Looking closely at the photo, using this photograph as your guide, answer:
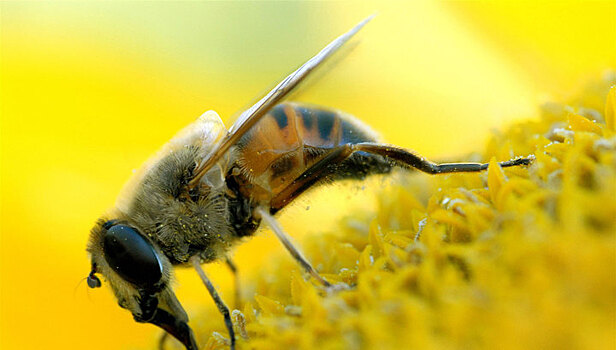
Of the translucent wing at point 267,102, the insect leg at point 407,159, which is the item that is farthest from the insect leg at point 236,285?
the insect leg at point 407,159

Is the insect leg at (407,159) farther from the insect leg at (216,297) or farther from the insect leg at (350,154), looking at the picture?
the insect leg at (216,297)

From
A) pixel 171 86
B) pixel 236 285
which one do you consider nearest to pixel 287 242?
pixel 236 285

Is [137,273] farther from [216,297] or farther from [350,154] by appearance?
[350,154]

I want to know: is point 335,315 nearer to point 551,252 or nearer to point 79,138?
point 551,252

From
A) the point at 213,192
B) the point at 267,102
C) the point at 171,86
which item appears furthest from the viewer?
the point at 171,86

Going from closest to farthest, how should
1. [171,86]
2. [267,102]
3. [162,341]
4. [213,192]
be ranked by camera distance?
[267,102]
[213,192]
[162,341]
[171,86]

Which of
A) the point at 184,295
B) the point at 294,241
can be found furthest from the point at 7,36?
the point at 294,241
